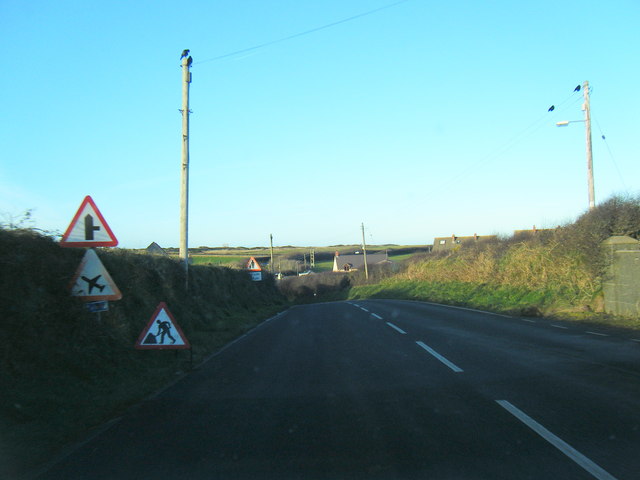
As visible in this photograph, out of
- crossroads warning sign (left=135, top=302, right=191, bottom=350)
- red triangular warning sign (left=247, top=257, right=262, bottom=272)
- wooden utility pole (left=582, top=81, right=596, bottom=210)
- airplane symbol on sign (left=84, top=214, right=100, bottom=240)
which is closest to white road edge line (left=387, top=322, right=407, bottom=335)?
crossroads warning sign (left=135, top=302, right=191, bottom=350)

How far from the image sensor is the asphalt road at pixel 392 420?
4.48m

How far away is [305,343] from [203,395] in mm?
5504

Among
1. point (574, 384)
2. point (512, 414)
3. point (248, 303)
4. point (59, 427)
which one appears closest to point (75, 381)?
point (59, 427)

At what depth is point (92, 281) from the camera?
789 centimetres

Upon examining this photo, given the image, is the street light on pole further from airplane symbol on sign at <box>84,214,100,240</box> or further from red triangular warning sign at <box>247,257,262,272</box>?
airplane symbol on sign at <box>84,214,100,240</box>

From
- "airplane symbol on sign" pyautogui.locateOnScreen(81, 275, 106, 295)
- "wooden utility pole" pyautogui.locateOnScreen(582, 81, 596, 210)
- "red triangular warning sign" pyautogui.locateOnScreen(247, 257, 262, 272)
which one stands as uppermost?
"wooden utility pole" pyautogui.locateOnScreen(582, 81, 596, 210)

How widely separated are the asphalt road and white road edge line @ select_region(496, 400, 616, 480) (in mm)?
17

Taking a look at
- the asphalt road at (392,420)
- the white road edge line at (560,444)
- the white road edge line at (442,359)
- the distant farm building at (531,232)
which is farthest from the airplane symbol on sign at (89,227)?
the distant farm building at (531,232)

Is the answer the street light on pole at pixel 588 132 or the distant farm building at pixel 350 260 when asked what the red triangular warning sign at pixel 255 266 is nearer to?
the street light on pole at pixel 588 132

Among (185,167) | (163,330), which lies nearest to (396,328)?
(163,330)

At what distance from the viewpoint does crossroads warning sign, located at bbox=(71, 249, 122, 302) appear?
784cm

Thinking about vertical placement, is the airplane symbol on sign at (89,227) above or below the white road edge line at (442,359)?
above

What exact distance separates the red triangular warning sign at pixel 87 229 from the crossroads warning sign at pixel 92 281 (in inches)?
9.7

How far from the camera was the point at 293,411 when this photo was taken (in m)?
6.26
